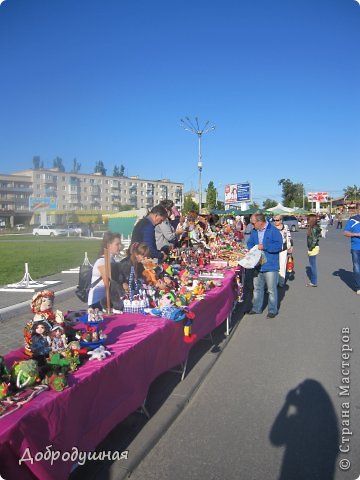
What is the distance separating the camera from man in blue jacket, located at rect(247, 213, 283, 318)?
20.8 ft

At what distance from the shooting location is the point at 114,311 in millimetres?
3898

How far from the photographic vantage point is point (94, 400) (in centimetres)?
238

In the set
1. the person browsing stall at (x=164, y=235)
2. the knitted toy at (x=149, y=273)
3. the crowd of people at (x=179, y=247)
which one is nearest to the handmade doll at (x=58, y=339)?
the crowd of people at (x=179, y=247)

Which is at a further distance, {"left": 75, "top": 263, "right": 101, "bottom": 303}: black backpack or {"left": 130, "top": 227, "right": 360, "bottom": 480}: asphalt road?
{"left": 75, "top": 263, "right": 101, "bottom": 303}: black backpack

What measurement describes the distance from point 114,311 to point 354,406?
2.44 metres

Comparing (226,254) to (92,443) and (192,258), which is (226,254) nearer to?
(192,258)

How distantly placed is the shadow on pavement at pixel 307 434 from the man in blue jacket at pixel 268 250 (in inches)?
111

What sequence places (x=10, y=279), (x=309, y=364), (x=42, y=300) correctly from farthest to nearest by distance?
(x=10, y=279) < (x=309, y=364) < (x=42, y=300)

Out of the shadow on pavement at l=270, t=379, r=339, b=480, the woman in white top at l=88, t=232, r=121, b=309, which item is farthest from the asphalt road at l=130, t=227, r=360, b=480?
the woman in white top at l=88, t=232, r=121, b=309

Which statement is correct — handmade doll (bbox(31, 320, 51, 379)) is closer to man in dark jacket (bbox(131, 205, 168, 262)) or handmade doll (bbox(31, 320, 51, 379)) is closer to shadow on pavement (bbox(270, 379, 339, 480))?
shadow on pavement (bbox(270, 379, 339, 480))

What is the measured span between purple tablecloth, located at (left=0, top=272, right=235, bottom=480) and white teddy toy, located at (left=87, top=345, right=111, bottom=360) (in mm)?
46

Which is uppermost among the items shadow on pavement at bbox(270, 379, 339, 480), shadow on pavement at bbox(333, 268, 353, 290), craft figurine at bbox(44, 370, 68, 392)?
craft figurine at bbox(44, 370, 68, 392)

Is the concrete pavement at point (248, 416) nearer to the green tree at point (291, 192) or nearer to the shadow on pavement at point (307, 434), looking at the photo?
the shadow on pavement at point (307, 434)

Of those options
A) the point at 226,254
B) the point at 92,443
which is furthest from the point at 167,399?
the point at 226,254
